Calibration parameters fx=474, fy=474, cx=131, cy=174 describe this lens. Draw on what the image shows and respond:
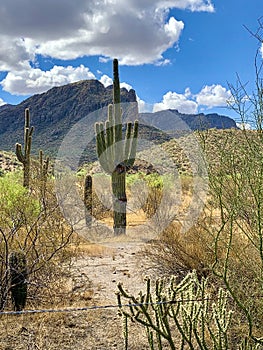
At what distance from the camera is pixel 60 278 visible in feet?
23.3

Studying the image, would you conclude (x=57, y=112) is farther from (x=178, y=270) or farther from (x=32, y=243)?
(x=32, y=243)

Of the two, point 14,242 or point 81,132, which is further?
point 81,132

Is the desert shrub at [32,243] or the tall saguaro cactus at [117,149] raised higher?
the tall saguaro cactus at [117,149]

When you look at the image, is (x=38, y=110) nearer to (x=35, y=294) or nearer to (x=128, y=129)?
(x=128, y=129)

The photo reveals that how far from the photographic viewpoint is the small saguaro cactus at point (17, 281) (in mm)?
6125

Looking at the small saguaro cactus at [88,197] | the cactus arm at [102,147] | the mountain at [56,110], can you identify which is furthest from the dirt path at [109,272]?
the mountain at [56,110]

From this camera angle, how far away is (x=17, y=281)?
6223 millimetres

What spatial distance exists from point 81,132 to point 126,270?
37069 mm

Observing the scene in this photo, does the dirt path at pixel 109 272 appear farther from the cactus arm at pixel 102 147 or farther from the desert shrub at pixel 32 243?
the cactus arm at pixel 102 147

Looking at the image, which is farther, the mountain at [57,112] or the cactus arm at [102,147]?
the mountain at [57,112]

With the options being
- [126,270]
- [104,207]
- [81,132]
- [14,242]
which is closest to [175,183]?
[104,207]

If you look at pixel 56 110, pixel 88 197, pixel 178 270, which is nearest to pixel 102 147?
pixel 88 197

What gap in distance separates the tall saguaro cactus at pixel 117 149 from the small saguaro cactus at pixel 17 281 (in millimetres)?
8172

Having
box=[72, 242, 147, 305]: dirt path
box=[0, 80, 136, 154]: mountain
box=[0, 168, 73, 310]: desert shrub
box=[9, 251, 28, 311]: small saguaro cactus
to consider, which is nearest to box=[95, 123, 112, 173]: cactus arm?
box=[72, 242, 147, 305]: dirt path
